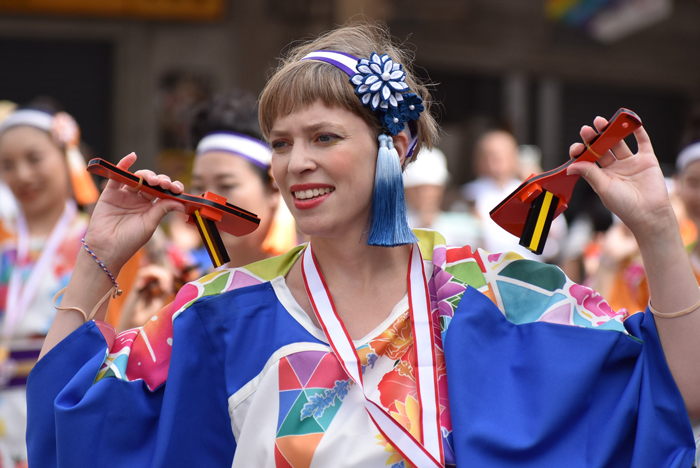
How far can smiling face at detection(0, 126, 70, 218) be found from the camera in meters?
3.81

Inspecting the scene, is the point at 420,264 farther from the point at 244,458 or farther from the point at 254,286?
the point at 244,458

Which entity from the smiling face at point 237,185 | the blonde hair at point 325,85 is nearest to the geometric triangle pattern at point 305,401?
the blonde hair at point 325,85

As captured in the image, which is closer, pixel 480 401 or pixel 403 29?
pixel 480 401

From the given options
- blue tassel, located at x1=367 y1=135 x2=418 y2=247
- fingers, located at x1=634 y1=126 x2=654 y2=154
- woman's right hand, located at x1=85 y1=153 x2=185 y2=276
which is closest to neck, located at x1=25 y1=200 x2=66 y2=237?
woman's right hand, located at x1=85 y1=153 x2=185 y2=276

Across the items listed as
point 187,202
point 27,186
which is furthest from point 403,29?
point 187,202

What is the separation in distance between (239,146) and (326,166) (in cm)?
138

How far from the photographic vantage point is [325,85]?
2.04 meters

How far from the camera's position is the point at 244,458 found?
196 cm

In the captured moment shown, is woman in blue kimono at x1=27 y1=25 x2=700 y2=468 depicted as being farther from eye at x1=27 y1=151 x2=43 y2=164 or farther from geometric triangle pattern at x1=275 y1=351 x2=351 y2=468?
eye at x1=27 y1=151 x2=43 y2=164

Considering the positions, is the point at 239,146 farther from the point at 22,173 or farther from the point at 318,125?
the point at 318,125

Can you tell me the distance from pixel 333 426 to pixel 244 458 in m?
0.25

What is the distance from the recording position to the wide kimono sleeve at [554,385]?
1.90m

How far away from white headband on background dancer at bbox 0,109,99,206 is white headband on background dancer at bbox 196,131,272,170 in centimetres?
92

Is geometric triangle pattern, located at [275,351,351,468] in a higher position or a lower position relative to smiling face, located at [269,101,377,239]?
lower
